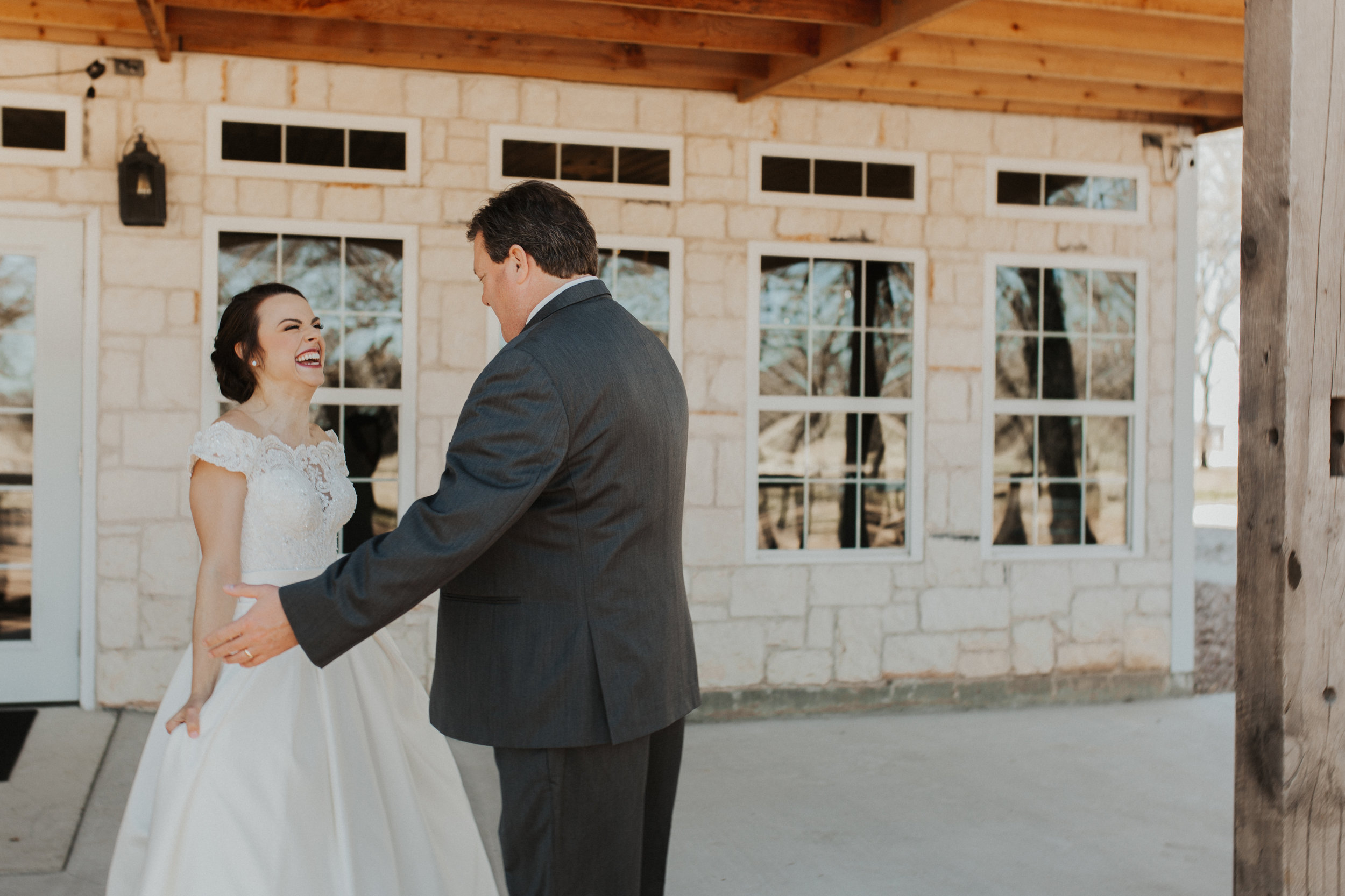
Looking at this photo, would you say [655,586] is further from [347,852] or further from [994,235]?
[994,235]

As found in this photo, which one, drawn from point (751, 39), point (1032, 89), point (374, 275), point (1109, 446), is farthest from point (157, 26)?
point (1109, 446)

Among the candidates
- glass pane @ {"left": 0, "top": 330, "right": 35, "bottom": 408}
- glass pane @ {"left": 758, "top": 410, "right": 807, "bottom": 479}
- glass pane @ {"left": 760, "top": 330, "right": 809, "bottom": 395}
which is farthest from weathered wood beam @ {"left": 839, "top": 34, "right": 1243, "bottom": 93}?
glass pane @ {"left": 0, "top": 330, "right": 35, "bottom": 408}

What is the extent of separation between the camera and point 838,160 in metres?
5.64

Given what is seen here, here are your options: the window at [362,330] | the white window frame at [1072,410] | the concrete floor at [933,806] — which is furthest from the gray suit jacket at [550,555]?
the white window frame at [1072,410]

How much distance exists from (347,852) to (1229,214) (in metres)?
28.1

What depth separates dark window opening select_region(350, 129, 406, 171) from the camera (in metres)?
5.10

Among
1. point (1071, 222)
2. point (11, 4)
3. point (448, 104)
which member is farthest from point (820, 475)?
point (11, 4)

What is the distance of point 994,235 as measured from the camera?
5820mm

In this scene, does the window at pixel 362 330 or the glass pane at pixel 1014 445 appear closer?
the window at pixel 362 330

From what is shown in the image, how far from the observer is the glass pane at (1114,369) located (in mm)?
6051

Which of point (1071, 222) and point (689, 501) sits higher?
point (1071, 222)

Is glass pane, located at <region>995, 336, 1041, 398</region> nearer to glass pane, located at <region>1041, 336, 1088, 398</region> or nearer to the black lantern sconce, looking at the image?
glass pane, located at <region>1041, 336, 1088, 398</region>

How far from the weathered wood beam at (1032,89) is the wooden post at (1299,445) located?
11.6 ft

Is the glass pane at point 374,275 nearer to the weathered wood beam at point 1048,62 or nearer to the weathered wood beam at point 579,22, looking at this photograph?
the weathered wood beam at point 579,22
